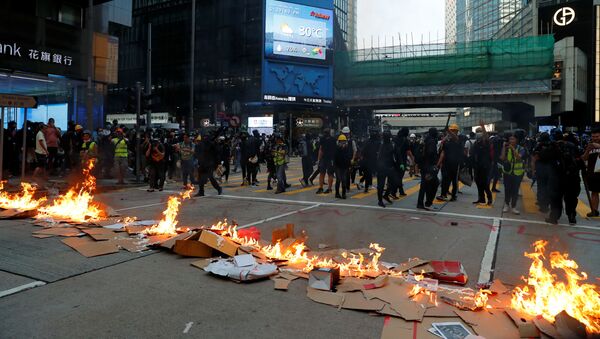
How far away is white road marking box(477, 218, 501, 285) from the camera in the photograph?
424 cm

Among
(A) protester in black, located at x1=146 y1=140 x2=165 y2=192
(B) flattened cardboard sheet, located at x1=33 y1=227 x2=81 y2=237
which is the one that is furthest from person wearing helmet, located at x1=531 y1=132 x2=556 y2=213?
(A) protester in black, located at x1=146 y1=140 x2=165 y2=192

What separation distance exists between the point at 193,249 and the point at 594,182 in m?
7.09

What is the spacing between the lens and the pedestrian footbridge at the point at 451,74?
132 ft

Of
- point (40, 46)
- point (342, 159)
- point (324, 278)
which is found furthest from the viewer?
point (40, 46)

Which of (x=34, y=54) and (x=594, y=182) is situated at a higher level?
(x=34, y=54)

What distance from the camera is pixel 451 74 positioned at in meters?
43.0

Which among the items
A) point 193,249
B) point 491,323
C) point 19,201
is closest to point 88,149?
point 19,201

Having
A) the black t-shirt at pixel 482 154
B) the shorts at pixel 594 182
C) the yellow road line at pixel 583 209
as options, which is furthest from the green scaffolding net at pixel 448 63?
the shorts at pixel 594 182

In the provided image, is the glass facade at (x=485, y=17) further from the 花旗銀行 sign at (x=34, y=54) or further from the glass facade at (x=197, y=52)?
the 花旗銀行 sign at (x=34, y=54)

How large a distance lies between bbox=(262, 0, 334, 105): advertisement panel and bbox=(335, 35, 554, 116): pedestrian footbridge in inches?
190

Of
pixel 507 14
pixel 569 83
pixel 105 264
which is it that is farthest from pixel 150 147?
pixel 507 14

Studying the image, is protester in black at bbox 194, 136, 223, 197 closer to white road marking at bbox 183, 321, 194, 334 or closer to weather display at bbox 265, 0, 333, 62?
white road marking at bbox 183, 321, 194, 334

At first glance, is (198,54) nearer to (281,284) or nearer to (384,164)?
(384,164)

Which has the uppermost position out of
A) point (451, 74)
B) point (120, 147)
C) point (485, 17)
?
point (485, 17)
